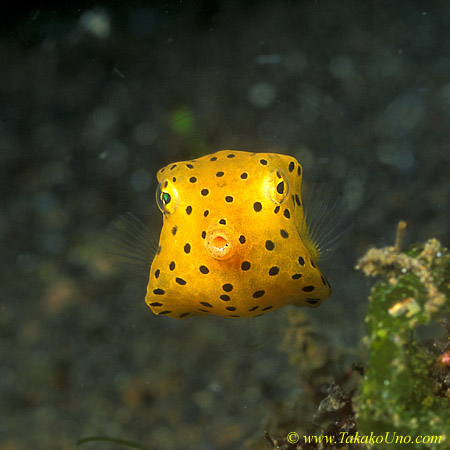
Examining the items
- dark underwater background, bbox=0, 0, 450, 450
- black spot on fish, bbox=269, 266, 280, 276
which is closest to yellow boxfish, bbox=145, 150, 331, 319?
black spot on fish, bbox=269, 266, 280, 276

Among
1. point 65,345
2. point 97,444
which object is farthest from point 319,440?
point 65,345

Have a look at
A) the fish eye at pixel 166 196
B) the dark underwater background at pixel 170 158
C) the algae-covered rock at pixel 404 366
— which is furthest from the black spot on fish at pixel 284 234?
the dark underwater background at pixel 170 158

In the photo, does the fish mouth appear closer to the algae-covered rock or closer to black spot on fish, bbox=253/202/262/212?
black spot on fish, bbox=253/202/262/212

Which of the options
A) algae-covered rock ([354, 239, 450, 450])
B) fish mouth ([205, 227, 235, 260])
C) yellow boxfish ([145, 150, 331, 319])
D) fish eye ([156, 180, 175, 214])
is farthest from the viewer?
fish eye ([156, 180, 175, 214])

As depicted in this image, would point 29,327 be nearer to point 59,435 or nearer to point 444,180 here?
point 59,435

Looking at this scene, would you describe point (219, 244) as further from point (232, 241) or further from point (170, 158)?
point (170, 158)

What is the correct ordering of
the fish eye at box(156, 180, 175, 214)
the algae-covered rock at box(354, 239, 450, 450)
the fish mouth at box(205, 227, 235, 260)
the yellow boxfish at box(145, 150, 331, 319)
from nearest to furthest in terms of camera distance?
the algae-covered rock at box(354, 239, 450, 450)
the fish mouth at box(205, 227, 235, 260)
the yellow boxfish at box(145, 150, 331, 319)
the fish eye at box(156, 180, 175, 214)

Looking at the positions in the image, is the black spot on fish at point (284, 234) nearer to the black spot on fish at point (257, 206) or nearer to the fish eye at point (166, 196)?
the black spot on fish at point (257, 206)
